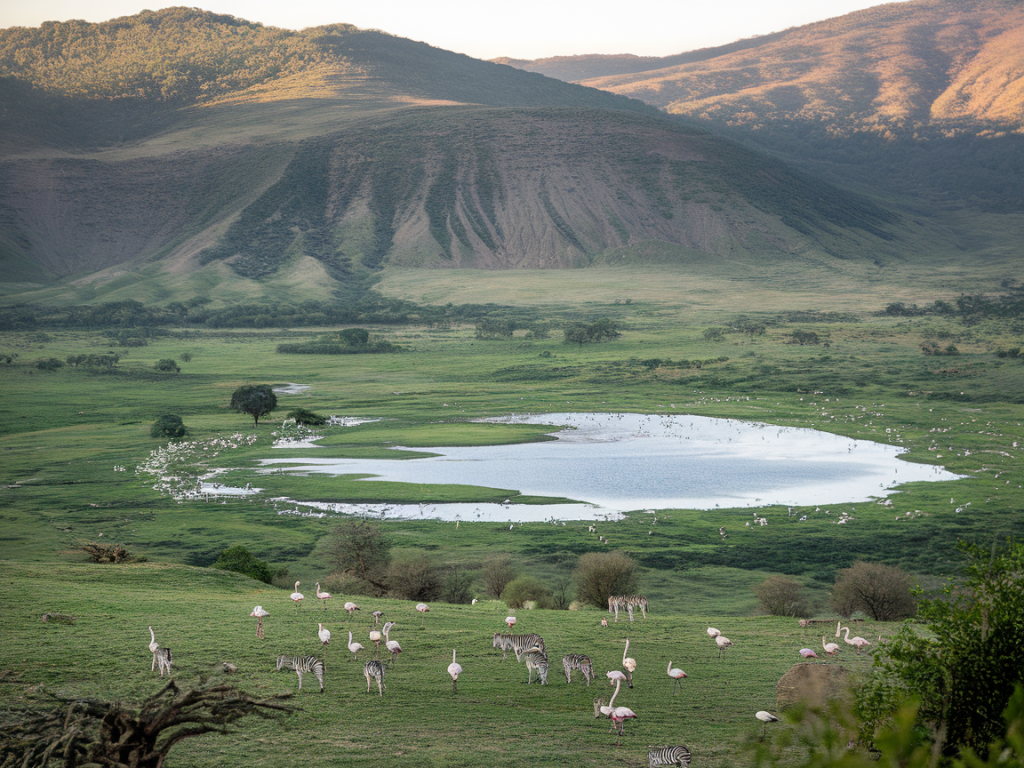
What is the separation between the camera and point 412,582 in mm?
30453

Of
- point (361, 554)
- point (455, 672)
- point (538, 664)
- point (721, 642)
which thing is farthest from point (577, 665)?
point (361, 554)

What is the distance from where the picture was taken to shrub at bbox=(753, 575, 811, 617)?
29344 mm

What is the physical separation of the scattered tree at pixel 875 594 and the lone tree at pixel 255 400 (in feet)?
185

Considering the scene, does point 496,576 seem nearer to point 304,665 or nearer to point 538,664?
point 538,664

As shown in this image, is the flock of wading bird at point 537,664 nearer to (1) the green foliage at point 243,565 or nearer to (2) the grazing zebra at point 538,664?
(2) the grazing zebra at point 538,664

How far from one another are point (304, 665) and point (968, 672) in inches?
439

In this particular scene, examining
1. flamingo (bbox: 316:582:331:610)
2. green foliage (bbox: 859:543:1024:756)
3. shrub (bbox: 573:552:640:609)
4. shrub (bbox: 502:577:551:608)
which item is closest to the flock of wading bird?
flamingo (bbox: 316:582:331:610)

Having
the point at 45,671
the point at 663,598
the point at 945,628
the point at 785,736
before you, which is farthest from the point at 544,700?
the point at 663,598

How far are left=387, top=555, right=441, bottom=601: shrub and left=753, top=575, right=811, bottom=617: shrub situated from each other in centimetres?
1114

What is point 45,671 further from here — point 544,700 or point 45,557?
point 45,557

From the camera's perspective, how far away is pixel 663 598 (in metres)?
32.8

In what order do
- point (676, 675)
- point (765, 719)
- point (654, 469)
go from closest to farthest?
point (765, 719)
point (676, 675)
point (654, 469)

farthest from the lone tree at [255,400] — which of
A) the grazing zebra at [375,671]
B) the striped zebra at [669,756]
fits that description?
the striped zebra at [669,756]

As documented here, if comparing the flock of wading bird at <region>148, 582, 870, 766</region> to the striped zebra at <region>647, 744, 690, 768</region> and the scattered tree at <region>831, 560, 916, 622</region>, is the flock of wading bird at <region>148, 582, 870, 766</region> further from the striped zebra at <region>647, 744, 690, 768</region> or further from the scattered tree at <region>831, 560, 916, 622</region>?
the scattered tree at <region>831, 560, 916, 622</region>
